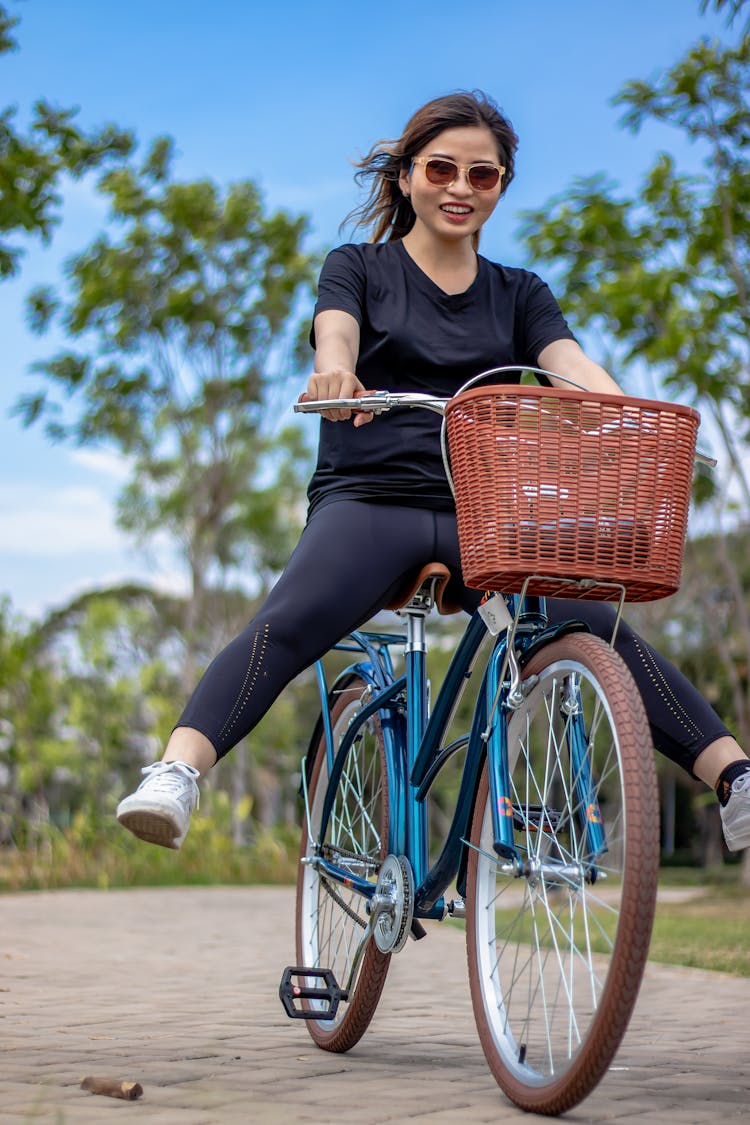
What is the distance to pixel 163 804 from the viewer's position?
2707 mm

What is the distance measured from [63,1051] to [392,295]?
1.91 metres

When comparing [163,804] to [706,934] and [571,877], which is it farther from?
[706,934]

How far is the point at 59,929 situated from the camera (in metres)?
8.05

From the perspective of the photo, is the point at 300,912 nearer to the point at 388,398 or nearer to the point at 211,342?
the point at 388,398

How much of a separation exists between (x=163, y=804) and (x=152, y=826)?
0.07m

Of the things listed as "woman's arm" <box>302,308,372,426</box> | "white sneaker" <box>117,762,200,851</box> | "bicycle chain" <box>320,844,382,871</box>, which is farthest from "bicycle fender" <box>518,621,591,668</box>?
"bicycle chain" <box>320,844,382,871</box>

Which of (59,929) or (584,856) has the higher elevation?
(584,856)

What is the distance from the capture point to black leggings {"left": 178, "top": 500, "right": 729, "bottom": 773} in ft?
9.51

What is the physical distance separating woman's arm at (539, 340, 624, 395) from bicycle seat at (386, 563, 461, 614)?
504 mm

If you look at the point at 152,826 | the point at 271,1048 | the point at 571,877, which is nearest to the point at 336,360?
the point at 152,826

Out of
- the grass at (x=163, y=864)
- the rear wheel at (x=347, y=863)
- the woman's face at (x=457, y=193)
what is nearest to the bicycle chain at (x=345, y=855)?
the rear wheel at (x=347, y=863)

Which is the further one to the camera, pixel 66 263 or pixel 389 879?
pixel 66 263

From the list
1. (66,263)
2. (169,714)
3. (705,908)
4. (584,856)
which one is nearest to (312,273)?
(66,263)

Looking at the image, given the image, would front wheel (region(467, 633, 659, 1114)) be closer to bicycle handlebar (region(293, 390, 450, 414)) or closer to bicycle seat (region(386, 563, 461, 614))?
bicycle seat (region(386, 563, 461, 614))
